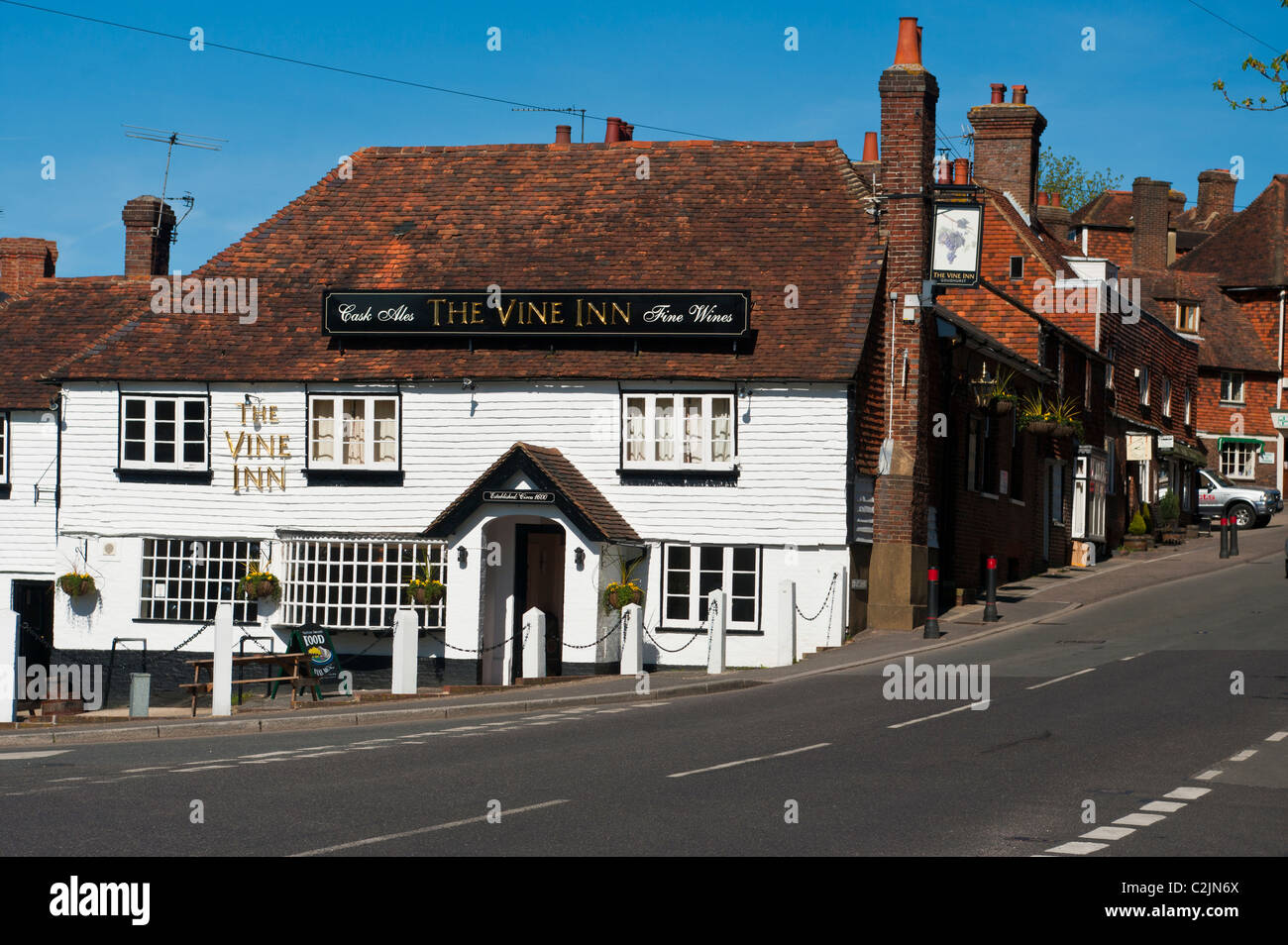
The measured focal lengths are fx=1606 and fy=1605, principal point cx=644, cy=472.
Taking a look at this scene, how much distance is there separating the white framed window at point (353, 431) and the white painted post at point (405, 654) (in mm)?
6773

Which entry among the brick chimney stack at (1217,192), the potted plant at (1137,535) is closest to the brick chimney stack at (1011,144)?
the potted plant at (1137,535)

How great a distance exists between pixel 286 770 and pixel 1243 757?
9067 millimetres

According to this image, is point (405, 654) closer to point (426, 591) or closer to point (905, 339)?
point (426, 591)

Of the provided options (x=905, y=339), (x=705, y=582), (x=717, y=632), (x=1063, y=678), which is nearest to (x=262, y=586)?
(x=705, y=582)

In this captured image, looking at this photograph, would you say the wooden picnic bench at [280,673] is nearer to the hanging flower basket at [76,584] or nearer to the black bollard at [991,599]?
the hanging flower basket at [76,584]

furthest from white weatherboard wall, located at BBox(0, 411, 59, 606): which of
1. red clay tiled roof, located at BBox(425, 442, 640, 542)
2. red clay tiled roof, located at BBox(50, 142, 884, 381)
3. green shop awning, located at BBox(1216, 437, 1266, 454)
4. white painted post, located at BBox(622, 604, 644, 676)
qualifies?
green shop awning, located at BBox(1216, 437, 1266, 454)

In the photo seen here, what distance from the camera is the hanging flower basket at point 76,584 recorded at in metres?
31.7

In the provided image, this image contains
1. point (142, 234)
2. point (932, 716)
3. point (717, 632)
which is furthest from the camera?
point (142, 234)

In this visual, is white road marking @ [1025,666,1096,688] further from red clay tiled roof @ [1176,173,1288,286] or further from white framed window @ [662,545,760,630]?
red clay tiled roof @ [1176,173,1288,286]

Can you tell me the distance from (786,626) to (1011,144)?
85.4 ft

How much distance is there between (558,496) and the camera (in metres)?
28.6

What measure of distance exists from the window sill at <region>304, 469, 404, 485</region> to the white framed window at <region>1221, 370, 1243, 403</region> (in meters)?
44.0

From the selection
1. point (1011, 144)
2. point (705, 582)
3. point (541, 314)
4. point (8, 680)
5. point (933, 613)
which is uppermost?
point (1011, 144)
